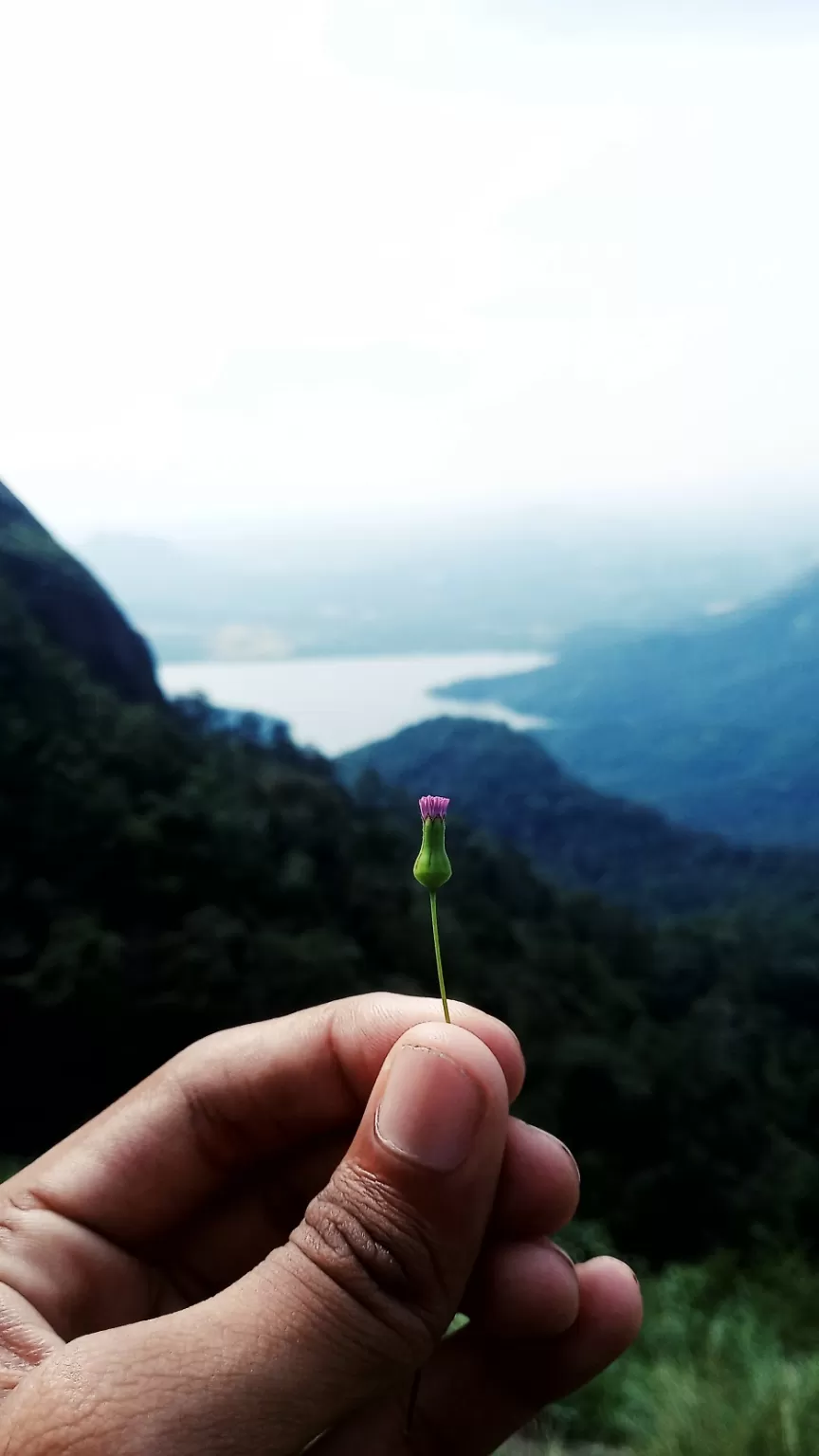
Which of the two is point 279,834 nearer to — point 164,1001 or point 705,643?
point 164,1001

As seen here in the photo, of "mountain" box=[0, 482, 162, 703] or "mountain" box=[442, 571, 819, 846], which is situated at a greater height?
"mountain" box=[0, 482, 162, 703]

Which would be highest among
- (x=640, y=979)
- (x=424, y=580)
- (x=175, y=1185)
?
(x=424, y=580)

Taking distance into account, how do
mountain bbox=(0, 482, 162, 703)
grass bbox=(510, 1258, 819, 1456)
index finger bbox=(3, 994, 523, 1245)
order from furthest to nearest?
mountain bbox=(0, 482, 162, 703) < grass bbox=(510, 1258, 819, 1456) < index finger bbox=(3, 994, 523, 1245)

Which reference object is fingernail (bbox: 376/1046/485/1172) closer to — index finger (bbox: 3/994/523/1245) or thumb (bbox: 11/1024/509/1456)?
thumb (bbox: 11/1024/509/1456)

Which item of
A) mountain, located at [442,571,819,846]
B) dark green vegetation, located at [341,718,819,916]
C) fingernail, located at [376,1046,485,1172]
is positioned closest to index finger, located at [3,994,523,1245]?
fingernail, located at [376,1046,485,1172]

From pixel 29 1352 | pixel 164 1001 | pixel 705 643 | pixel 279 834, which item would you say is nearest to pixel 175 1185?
pixel 29 1352

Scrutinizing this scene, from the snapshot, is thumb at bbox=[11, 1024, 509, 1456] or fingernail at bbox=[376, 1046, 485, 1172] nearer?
thumb at bbox=[11, 1024, 509, 1456]
